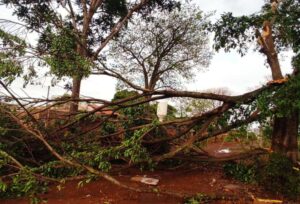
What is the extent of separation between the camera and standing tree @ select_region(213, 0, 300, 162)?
6.96 metres

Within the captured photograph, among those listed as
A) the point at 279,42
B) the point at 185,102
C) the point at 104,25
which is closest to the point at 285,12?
the point at 279,42

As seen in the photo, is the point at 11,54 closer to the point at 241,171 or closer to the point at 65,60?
the point at 65,60

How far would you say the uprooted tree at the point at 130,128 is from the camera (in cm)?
673

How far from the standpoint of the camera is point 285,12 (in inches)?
302

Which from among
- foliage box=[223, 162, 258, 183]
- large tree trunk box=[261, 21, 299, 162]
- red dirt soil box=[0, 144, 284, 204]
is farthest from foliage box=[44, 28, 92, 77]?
large tree trunk box=[261, 21, 299, 162]

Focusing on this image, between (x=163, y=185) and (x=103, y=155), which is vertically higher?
(x=103, y=155)

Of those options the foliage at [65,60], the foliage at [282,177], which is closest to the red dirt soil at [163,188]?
the foliage at [282,177]

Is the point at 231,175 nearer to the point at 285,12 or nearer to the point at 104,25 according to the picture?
the point at 285,12

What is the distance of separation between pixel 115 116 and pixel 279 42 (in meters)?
4.62

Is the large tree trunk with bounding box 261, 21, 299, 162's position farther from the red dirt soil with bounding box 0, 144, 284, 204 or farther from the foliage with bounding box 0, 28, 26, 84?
the foliage with bounding box 0, 28, 26, 84

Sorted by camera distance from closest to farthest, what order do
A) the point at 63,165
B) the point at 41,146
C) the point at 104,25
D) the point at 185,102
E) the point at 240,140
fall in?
the point at 63,165, the point at 41,146, the point at 240,140, the point at 104,25, the point at 185,102

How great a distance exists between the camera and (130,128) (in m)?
8.44

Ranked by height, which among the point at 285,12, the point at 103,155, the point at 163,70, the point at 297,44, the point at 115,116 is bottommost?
the point at 103,155

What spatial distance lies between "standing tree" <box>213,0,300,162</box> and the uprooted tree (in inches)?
0.8
